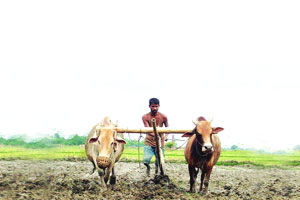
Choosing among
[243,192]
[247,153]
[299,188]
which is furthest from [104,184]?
[247,153]

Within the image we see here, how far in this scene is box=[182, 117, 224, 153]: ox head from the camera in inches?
292

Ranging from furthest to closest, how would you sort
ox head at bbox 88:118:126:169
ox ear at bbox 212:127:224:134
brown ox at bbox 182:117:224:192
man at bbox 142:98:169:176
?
man at bbox 142:98:169:176
ox ear at bbox 212:127:224:134
brown ox at bbox 182:117:224:192
ox head at bbox 88:118:126:169

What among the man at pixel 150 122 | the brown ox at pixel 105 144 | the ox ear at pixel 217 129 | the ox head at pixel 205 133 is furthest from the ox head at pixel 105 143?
the ox ear at pixel 217 129

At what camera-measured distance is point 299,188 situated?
10.1 metres

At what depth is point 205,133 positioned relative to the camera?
7578 mm

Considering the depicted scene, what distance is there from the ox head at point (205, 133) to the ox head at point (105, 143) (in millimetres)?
1953

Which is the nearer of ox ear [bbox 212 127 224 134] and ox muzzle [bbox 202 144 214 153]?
ox muzzle [bbox 202 144 214 153]

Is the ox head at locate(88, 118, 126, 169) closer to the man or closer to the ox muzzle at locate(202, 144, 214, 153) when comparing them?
the man

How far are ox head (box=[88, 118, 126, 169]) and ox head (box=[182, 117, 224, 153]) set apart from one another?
6.41 feet

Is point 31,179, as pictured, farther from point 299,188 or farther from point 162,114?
point 299,188

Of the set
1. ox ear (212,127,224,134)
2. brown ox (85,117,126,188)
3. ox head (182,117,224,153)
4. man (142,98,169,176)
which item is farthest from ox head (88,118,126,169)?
ox ear (212,127,224,134)

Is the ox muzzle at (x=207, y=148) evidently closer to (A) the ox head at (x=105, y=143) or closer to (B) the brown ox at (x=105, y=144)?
(B) the brown ox at (x=105, y=144)

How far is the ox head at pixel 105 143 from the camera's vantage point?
696 cm

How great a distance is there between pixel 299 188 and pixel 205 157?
13.7 ft
